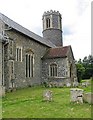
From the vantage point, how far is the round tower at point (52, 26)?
45.5 meters

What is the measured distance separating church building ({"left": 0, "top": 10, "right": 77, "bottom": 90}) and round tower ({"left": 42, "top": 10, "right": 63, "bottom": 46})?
1062cm

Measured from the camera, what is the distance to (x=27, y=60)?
27688mm

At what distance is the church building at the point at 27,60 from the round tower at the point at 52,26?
1062cm

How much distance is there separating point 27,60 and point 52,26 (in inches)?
766

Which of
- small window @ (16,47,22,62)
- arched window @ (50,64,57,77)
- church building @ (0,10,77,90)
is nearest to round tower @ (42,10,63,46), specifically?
church building @ (0,10,77,90)

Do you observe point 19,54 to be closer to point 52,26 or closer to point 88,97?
point 88,97

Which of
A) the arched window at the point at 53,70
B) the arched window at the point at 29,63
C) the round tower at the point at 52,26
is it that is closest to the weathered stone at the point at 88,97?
the arched window at the point at 29,63

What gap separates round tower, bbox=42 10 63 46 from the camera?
149 feet

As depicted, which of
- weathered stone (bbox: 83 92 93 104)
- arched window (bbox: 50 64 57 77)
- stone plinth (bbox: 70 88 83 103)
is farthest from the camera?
arched window (bbox: 50 64 57 77)

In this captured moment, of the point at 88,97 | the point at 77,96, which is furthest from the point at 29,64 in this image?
the point at 88,97

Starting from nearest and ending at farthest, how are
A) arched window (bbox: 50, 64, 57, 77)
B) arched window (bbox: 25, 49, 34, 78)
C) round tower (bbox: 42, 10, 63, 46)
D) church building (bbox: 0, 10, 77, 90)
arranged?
church building (bbox: 0, 10, 77, 90) → arched window (bbox: 25, 49, 34, 78) → arched window (bbox: 50, 64, 57, 77) → round tower (bbox: 42, 10, 63, 46)

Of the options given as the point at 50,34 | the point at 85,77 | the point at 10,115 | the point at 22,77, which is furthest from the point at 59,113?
the point at 85,77

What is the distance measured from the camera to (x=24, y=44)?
26594mm

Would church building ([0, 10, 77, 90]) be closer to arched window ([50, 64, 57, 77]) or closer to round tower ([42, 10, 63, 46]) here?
arched window ([50, 64, 57, 77])
